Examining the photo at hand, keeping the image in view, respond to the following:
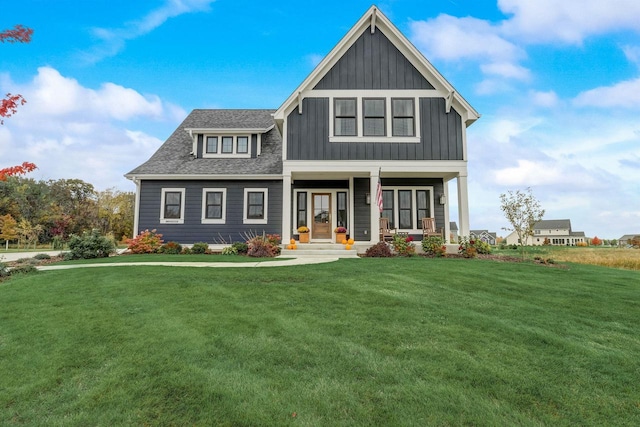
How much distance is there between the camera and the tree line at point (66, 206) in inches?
1314

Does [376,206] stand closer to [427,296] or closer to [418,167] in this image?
[418,167]

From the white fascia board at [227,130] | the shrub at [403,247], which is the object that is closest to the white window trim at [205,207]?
the white fascia board at [227,130]

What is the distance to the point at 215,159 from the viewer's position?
56.4ft

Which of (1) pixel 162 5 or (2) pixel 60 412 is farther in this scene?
(1) pixel 162 5

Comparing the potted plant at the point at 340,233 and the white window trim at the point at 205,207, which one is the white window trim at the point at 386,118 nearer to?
the potted plant at the point at 340,233

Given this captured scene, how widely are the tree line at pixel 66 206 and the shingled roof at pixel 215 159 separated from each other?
64.2 feet

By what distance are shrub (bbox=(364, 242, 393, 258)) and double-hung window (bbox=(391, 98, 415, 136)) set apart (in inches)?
198

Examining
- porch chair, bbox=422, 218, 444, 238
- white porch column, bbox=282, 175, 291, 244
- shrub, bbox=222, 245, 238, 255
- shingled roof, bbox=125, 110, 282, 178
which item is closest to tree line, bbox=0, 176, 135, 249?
shingled roof, bbox=125, 110, 282, 178

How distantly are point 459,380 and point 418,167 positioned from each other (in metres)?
11.7

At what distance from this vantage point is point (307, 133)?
Answer: 554 inches

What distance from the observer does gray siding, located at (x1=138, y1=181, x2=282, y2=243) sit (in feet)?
52.1

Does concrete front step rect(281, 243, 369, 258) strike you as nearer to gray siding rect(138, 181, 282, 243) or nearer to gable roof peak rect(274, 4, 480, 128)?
gray siding rect(138, 181, 282, 243)

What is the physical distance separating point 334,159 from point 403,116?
3528 millimetres

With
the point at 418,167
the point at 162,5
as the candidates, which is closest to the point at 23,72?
the point at 162,5
